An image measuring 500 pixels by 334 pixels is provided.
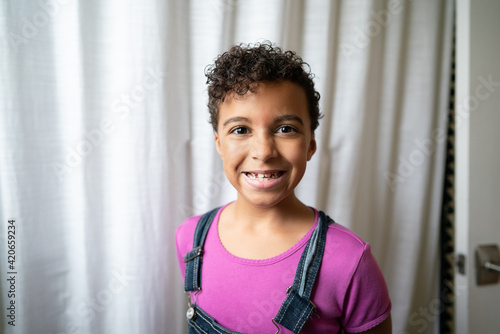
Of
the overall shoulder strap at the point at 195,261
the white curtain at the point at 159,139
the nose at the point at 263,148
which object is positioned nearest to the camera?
the nose at the point at 263,148

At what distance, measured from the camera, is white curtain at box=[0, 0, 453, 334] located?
0.81 m

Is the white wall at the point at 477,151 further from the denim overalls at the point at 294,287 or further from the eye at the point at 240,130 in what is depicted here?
the eye at the point at 240,130

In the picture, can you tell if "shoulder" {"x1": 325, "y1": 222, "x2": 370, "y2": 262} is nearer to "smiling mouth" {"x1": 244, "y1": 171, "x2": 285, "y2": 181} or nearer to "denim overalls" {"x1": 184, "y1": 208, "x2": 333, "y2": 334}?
"denim overalls" {"x1": 184, "y1": 208, "x2": 333, "y2": 334}

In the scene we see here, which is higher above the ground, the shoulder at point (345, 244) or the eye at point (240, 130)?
the eye at point (240, 130)

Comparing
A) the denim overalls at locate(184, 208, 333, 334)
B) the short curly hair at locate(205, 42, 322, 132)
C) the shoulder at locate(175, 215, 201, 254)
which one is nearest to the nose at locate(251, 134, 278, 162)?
the short curly hair at locate(205, 42, 322, 132)

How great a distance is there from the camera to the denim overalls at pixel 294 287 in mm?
591

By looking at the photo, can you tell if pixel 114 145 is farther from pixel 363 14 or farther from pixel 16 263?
pixel 363 14

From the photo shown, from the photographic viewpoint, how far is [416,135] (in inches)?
42.6

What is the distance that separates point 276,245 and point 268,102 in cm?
32

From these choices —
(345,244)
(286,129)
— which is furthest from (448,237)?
(286,129)

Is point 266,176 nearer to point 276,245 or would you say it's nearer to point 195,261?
point 276,245

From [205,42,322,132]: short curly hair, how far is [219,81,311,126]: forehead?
0.04 feet

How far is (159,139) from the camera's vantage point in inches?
35.7

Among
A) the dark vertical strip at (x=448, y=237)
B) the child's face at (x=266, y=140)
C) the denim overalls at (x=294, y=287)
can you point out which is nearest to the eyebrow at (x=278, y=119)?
the child's face at (x=266, y=140)
